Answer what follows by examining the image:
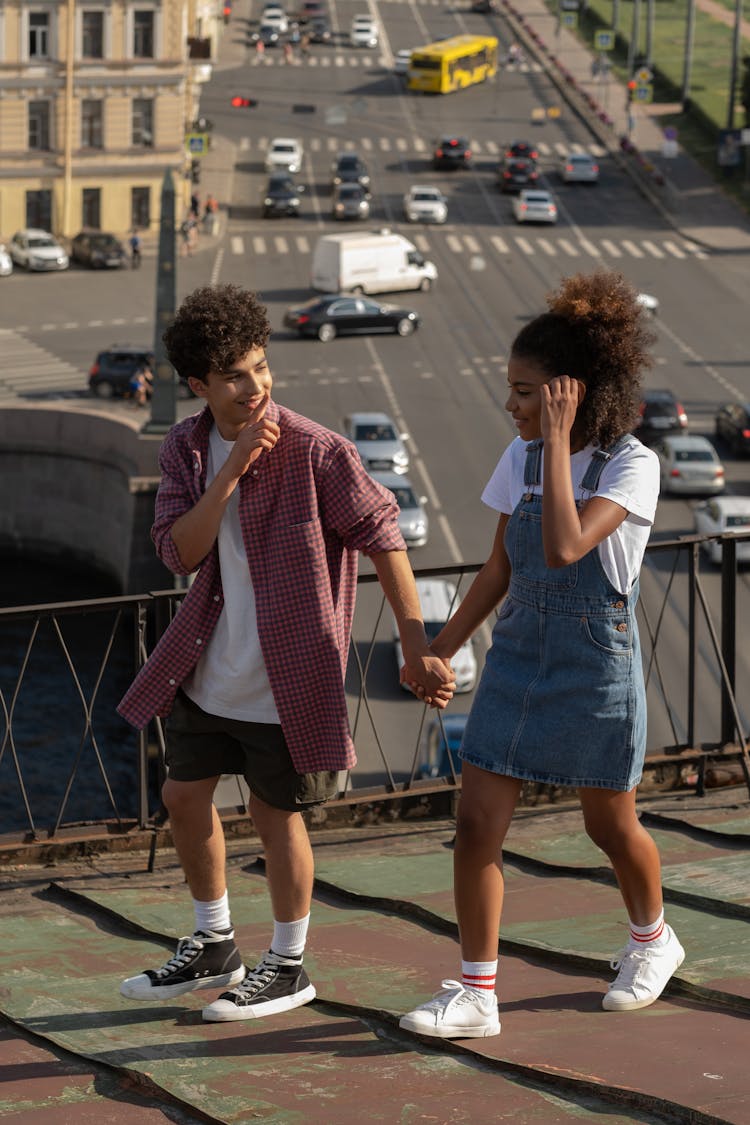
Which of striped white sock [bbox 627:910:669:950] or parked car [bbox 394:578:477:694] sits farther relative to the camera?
parked car [bbox 394:578:477:694]

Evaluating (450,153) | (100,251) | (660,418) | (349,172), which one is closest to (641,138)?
(450,153)

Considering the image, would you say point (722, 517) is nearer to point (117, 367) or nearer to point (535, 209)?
point (117, 367)

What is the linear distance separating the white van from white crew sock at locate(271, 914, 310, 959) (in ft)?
194

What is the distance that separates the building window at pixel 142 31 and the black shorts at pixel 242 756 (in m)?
68.7

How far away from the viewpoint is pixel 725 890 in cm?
707

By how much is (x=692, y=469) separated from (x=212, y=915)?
44794mm

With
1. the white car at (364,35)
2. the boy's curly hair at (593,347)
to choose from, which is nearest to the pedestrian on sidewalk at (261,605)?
the boy's curly hair at (593,347)

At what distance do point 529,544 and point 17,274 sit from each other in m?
64.6

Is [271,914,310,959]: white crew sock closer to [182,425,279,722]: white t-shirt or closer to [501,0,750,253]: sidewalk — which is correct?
[182,425,279,722]: white t-shirt

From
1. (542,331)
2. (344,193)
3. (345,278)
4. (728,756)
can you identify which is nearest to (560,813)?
(728,756)

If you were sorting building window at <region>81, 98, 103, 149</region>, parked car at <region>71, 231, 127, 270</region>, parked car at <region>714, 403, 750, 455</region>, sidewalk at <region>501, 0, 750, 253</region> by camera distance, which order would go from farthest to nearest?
sidewalk at <region>501, 0, 750, 253</region> → building window at <region>81, 98, 103, 149</region> → parked car at <region>71, 231, 127, 270</region> → parked car at <region>714, 403, 750, 455</region>

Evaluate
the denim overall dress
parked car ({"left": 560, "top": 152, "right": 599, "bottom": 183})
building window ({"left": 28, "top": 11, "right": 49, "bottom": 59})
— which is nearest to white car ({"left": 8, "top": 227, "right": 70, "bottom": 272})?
building window ({"left": 28, "top": 11, "right": 49, "bottom": 59})

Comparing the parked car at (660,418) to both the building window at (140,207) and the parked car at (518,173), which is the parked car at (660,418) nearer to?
the building window at (140,207)

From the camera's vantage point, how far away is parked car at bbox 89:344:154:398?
53.8 metres
